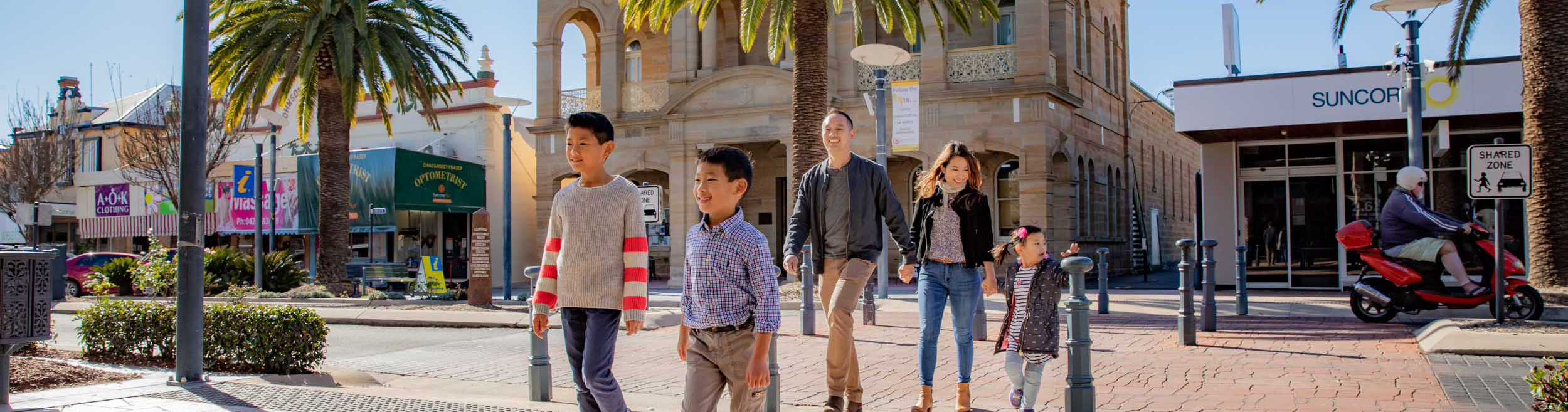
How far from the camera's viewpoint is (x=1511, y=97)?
15727 millimetres

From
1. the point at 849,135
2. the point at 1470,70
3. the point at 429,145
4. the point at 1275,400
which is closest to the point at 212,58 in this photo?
the point at 429,145

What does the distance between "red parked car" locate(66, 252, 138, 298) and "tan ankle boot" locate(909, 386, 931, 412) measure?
25642 mm

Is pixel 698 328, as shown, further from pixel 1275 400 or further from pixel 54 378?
pixel 54 378

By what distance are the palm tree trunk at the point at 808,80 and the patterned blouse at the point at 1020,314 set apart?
10932 millimetres

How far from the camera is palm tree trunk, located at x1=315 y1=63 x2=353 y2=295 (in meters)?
21.7

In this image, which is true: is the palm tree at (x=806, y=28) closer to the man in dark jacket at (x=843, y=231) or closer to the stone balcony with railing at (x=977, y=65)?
the stone balcony with railing at (x=977, y=65)

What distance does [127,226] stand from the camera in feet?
125

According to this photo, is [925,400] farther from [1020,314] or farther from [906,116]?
[906,116]

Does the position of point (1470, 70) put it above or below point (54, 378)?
above

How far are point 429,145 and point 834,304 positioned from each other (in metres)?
29.6

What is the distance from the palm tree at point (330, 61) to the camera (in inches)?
811

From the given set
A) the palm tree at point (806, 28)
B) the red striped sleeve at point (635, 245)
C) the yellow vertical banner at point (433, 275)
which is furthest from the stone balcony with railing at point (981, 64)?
the red striped sleeve at point (635, 245)

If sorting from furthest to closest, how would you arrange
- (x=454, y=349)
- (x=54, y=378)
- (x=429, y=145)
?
(x=429, y=145), (x=454, y=349), (x=54, y=378)

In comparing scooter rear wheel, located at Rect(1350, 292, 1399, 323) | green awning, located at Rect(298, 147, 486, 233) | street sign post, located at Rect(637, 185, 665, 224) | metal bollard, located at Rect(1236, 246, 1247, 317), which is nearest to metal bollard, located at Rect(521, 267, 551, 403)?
street sign post, located at Rect(637, 185, 665, 224)
